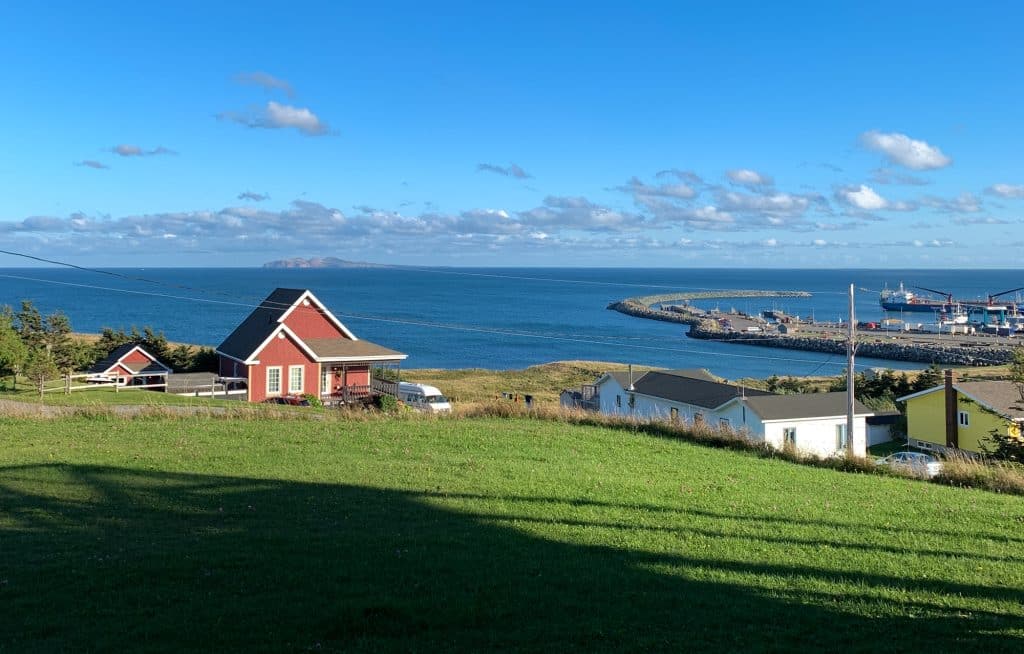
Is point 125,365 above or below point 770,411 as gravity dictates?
above

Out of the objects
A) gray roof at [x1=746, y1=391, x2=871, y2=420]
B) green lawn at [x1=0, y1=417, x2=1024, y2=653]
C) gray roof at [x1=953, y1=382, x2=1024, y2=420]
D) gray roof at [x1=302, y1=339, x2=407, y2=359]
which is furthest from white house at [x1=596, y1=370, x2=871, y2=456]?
green lawn at [x1=0, y1=417, x2=1024, y2=653]

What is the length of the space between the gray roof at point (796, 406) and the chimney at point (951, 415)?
16.4 ft

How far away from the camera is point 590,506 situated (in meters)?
11.7

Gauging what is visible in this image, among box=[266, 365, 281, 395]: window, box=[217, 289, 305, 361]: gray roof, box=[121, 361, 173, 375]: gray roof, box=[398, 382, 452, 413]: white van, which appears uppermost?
box=[217, 289, 305, 361]: gray roof

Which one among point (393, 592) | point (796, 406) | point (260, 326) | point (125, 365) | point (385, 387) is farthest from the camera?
point (260, 326)

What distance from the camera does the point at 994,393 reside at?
33.7 meters

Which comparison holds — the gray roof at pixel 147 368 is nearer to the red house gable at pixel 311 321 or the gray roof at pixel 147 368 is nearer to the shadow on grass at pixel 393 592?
the red house gable at pixel 311 321

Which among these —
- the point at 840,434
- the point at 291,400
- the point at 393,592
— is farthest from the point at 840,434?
the point at 393,592

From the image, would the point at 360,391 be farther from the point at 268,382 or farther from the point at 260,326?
the point at 260,326

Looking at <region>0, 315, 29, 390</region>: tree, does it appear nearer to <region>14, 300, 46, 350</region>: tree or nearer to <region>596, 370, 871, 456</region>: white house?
<region>14, 300, 46, 350</region>: tree

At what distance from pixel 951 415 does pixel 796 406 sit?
7740 millimetres

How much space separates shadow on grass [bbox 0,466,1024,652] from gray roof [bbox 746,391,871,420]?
77.7 feet

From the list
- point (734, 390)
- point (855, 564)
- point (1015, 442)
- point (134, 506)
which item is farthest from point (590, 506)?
point (734, 390)

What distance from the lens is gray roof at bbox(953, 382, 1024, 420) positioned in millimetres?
32219
